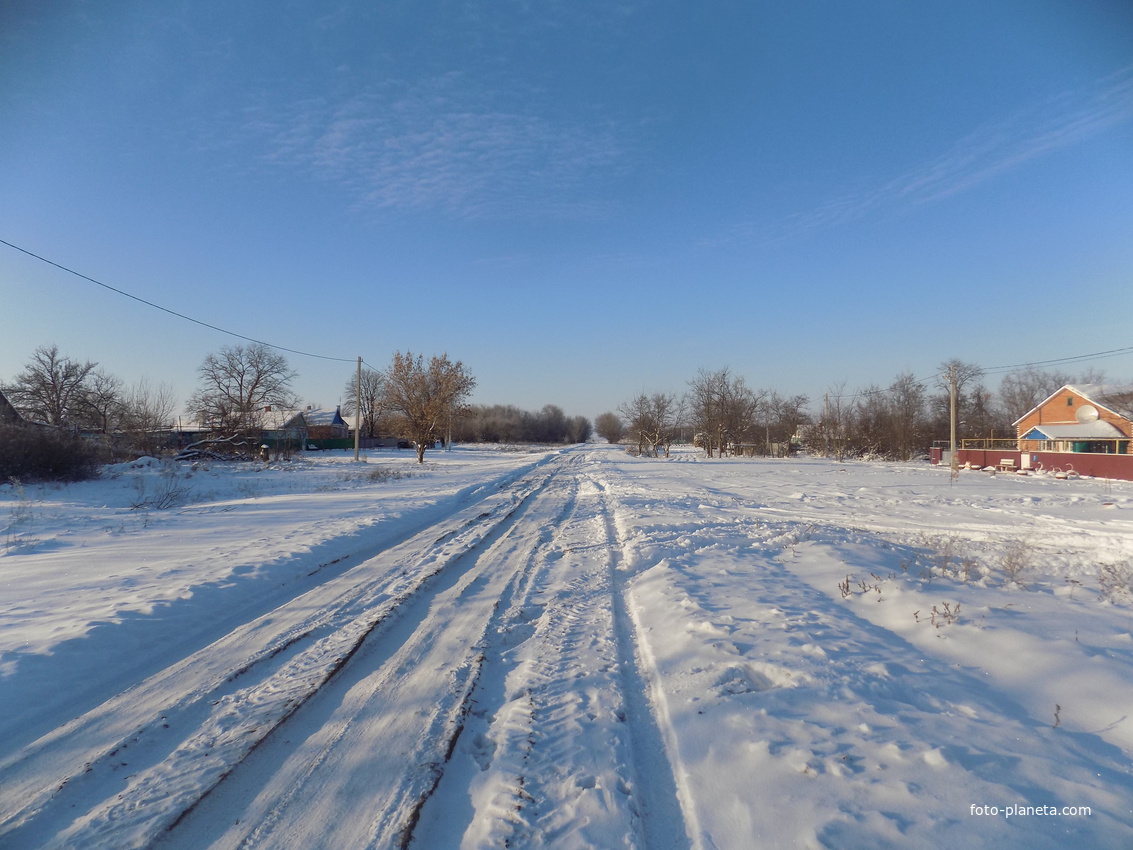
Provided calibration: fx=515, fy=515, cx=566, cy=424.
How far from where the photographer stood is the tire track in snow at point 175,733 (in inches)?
100

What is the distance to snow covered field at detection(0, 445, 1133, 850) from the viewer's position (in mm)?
2525

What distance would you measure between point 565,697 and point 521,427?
393 ft

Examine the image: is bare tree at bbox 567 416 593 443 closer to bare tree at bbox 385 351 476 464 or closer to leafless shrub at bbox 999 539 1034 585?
bare tree at bbox 385 351 476 464

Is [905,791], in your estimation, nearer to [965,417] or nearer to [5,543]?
[5,543]

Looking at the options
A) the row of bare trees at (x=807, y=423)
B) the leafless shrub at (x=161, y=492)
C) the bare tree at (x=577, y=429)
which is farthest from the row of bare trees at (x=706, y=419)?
the bare tree at (x=577, y=429)

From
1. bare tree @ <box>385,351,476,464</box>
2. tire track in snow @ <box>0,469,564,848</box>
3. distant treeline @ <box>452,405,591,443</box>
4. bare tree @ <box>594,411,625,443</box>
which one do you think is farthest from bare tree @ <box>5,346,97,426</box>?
bare tree @ <box>594,411,625,443</box>

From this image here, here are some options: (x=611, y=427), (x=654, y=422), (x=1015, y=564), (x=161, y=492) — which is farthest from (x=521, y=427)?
(x=1015, y=564)

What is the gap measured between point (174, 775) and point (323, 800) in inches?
36.6

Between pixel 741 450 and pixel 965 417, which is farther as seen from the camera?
pixel 965 417

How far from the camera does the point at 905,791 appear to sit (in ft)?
8.63

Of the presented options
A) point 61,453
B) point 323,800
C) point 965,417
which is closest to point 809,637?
point 323,800

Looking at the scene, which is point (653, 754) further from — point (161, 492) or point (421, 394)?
point (421, 394)

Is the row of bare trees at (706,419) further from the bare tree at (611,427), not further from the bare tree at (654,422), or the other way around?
the bare tree at (611,427)

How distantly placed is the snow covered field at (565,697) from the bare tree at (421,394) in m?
29.2
